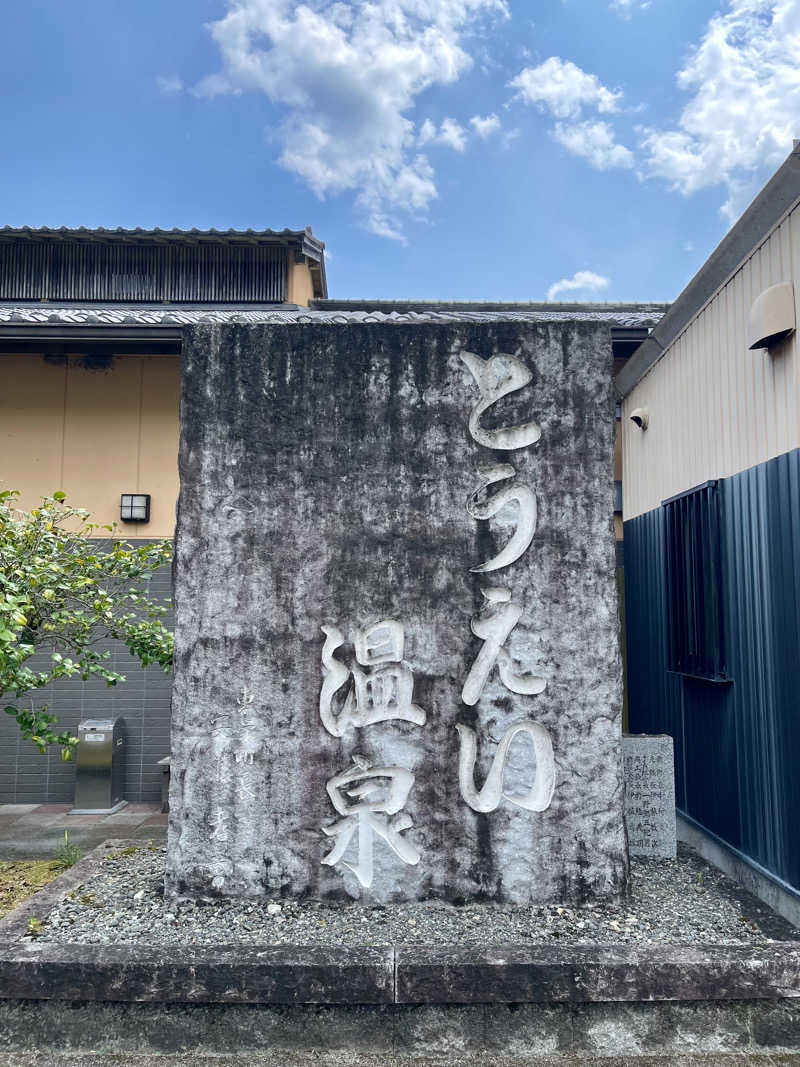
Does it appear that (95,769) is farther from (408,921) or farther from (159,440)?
(408,921)

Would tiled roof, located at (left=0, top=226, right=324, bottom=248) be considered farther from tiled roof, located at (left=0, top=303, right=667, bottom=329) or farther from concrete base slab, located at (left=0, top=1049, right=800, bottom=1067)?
concrete base slab, located at (left=0, top=1049, right=800, bottom=1067)

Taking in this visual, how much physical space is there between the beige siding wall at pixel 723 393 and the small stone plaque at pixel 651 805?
2389mm

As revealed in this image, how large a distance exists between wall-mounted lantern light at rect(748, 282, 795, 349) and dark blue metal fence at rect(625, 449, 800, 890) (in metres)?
0.78

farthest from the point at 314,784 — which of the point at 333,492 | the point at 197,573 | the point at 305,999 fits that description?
the point at 333,492

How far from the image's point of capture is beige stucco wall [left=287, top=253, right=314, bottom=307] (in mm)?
10953

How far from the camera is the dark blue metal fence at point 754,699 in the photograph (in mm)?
4738

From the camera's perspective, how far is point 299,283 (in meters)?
11.2

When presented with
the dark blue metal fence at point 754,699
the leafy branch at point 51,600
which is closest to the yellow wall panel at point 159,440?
the leafy branch at point 51,600

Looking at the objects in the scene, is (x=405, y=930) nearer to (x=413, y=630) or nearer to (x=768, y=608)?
(x=413, y=630)

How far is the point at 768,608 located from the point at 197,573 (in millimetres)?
3885

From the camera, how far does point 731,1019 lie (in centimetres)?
379

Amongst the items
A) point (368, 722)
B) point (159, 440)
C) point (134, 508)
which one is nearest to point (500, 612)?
point (368, 722)

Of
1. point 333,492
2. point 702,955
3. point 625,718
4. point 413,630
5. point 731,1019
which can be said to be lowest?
point 731,1019

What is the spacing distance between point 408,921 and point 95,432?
21.6 feet
